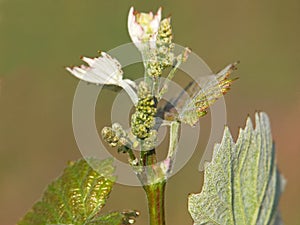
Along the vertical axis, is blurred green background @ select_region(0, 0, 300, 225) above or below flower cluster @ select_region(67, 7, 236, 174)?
above

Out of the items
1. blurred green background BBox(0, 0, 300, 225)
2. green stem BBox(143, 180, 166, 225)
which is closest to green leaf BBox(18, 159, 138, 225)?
green stem BBox(143, 180, 166, 225)

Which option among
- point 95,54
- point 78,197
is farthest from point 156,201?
point 95,54

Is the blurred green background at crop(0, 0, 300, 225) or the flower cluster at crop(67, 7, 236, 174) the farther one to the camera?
the blurred green background at crop(0, 0, 300, 225)

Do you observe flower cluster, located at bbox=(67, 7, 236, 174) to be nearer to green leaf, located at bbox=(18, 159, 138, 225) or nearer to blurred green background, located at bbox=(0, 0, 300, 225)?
green leaf, located at bbox=(18, 159, 138, 225)

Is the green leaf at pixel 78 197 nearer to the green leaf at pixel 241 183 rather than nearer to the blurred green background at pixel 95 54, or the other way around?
the green leaf at pixel 241 183

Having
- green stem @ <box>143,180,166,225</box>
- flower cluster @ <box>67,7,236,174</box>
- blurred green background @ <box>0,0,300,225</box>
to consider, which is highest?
blurred green background @ <box>0,0,300,225</box>

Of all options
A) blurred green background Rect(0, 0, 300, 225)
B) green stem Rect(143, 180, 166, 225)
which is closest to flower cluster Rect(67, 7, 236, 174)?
green stem Rect(143, 180, 166, 225)
